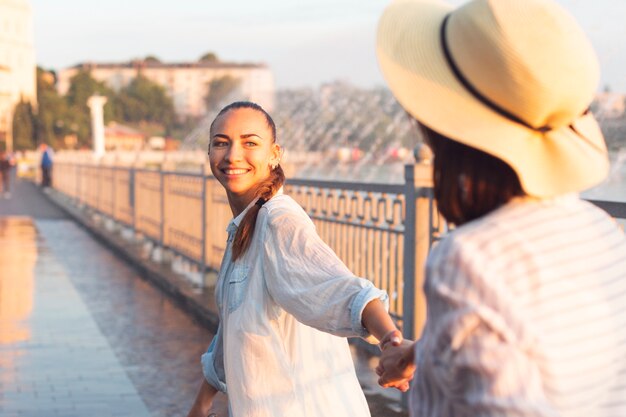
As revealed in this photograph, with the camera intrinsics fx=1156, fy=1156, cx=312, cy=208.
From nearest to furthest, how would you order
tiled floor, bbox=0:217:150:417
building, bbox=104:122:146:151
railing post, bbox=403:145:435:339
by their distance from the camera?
railing post, bbox=403:145:435:339, tiled floor, bbox=0:217:150:417, building, bbox=104:122:146:151

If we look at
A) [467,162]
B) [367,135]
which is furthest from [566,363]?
[367,135]

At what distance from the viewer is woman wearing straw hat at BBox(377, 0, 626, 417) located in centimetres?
158

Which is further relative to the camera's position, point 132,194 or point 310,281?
point 132,194

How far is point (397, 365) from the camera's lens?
205cm

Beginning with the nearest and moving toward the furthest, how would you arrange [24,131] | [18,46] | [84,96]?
[24,131]
[18,46]
[84,96]

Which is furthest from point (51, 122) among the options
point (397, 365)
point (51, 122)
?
point (397, 365)

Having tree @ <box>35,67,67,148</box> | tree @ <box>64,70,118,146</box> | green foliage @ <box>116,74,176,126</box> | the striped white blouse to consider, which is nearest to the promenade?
the striped white blouse

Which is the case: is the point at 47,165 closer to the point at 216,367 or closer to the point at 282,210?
the point at 216,367

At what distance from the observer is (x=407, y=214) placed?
656 centimetres

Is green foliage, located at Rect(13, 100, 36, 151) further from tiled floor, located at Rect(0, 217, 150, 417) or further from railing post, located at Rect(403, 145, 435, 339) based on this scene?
railing post, located at Rect(403, 145, 435, 339)

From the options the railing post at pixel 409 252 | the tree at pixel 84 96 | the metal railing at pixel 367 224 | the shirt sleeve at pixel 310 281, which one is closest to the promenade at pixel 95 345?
the shirt sleeve at pixel 310 281

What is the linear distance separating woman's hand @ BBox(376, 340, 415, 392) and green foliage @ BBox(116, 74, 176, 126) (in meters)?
190

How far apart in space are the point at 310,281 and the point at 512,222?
1042mm

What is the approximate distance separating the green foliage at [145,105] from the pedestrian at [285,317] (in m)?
189
